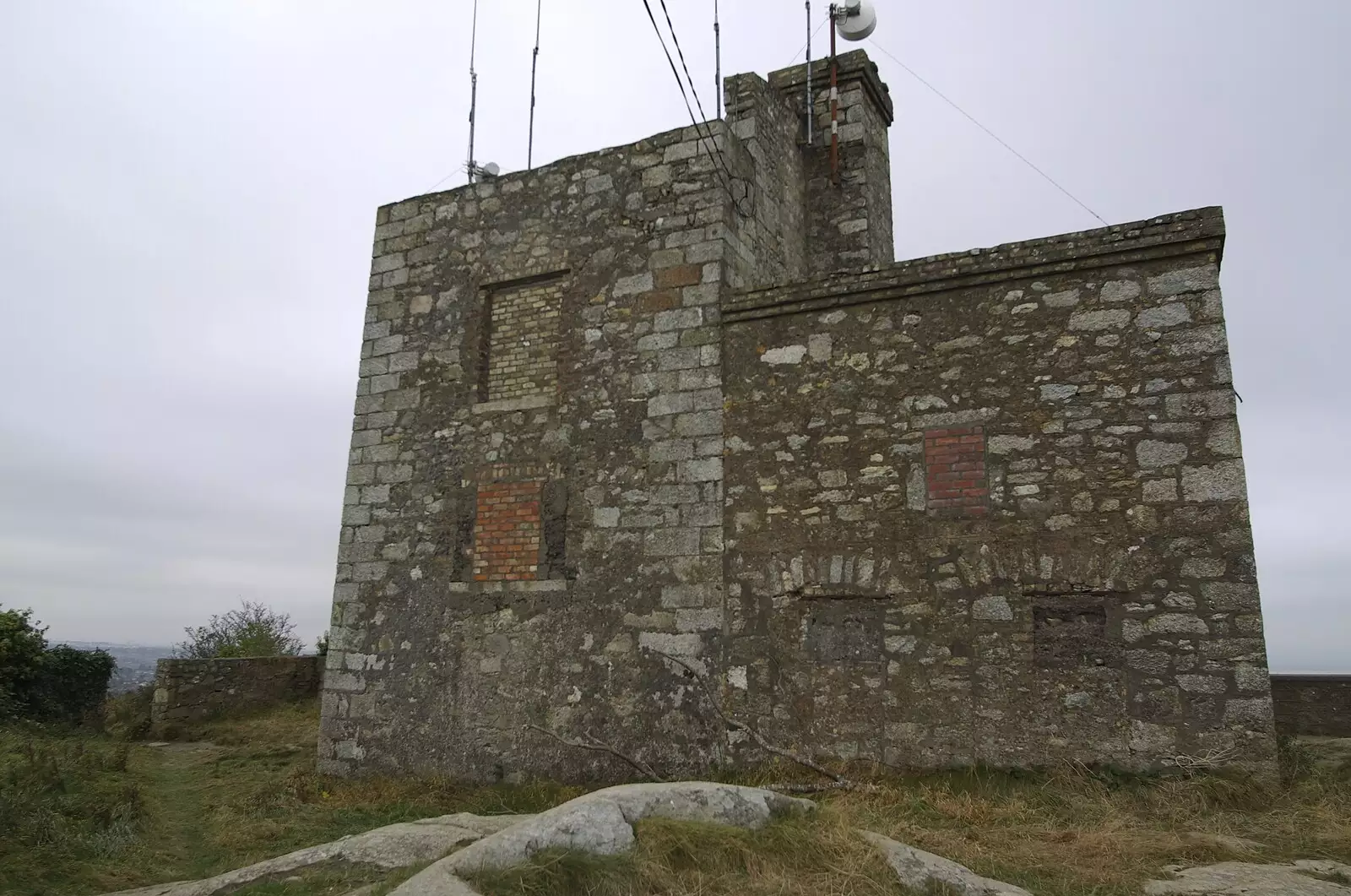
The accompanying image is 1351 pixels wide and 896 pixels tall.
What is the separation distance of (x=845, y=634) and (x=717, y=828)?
305 cm

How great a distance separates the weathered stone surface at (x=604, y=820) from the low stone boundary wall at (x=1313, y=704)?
7.26 metres

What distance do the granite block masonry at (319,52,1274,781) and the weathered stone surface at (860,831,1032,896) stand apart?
2.49 meters

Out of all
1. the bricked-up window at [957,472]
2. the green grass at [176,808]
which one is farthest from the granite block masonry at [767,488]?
the green grass at [176,808]

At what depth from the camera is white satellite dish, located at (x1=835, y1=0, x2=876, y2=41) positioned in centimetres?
1076

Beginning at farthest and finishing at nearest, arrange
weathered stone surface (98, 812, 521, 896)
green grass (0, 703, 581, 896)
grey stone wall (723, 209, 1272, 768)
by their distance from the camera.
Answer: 1. grey stone wall (723, 209, 1272, 768)
2. green grass (0, 703, 581, 896)
3. weathered stone surface (98, 812, 521, 896)

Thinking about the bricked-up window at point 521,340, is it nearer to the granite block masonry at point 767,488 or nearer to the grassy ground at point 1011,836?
the granite block masonry at point 767,488

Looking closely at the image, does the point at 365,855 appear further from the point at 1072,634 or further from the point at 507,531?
the point at 1072,634

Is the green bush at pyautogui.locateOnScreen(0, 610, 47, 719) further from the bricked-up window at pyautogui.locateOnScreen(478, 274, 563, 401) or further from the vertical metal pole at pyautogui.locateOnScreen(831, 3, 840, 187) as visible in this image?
the vertical metal pole at pyautogui.locateOnScreen(831, 3, 840, 187)

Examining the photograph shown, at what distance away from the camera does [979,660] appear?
6641mm

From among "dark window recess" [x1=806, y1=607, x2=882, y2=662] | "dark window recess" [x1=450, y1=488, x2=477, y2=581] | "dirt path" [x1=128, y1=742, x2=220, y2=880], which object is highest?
"dark window recess" [x1=450, y1=488, x2=477, y2=581]

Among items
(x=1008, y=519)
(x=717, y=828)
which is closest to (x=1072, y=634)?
(x=1008, y=519)

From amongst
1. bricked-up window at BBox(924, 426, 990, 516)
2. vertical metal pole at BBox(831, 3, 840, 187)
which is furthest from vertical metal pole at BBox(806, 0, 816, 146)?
bricked-up window at BBox(924, 426, 990, 516)

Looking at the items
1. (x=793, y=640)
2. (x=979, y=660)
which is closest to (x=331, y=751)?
(x=793, y=640)

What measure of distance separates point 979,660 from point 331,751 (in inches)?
238
